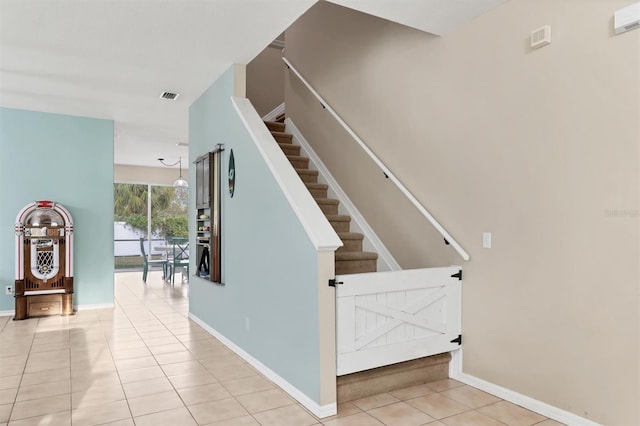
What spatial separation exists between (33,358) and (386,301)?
3259 millimetres

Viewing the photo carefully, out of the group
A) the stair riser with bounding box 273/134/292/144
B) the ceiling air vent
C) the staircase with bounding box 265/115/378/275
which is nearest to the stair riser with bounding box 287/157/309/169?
the staircase with bounding box 265/115/378/275

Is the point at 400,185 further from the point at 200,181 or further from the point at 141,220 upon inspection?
the point at 141,220

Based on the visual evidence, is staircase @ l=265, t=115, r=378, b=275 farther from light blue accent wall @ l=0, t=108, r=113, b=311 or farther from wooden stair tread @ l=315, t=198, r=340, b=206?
light blue accent wall @ l=0, t=108, r=113, b=311

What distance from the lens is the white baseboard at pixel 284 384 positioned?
2775mm

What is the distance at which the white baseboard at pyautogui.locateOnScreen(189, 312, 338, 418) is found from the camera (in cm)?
278

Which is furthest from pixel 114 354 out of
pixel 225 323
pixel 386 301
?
pixel 386 301

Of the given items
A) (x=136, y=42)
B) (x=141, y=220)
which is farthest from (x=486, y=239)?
(x=141, y=220)

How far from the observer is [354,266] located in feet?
13.5

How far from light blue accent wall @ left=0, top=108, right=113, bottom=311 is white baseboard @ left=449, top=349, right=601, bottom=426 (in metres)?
5.07

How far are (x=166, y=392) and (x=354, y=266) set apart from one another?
6.16 ft

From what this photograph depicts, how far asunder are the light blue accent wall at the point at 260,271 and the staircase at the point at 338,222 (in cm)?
77

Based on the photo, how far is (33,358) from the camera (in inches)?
157

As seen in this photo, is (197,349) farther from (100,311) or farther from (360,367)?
(100,311)

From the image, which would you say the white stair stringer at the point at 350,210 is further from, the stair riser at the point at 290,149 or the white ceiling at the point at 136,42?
the white ceiling at the point at 136,42
